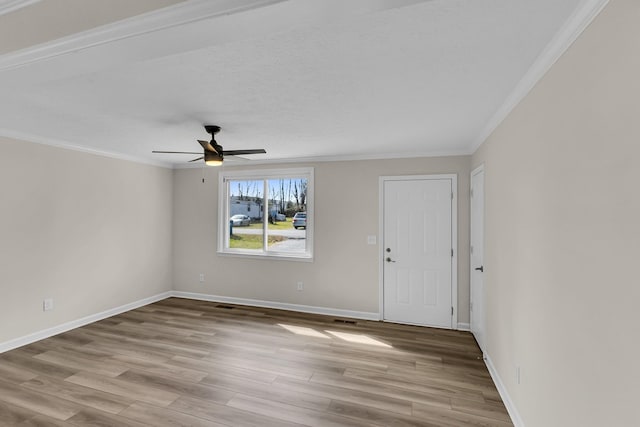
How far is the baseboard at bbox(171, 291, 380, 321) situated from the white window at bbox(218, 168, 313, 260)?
0.78 meters

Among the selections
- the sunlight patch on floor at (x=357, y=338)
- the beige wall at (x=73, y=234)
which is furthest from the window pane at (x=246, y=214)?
the sunlight patch on floor at (x=357, y=338)

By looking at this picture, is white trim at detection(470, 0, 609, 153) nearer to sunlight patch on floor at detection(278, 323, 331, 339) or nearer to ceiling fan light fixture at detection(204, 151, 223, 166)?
ceiling fan light fixture at detection(204, 151, 223, 166)

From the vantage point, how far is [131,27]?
112 centimetres

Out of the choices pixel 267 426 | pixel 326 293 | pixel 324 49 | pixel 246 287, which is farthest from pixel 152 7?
pixel 246 287

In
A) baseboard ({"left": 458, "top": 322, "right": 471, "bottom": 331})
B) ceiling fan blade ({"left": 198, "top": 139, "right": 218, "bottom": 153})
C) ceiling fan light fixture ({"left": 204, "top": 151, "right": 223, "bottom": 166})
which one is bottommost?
baseboard ({"left": 458, "top": 322, "right": 471, "bottom": 331})

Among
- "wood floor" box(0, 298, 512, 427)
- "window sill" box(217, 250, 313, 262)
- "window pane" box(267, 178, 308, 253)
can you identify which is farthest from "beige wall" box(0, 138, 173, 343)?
"window pane" box(267, 178, 308, 253)

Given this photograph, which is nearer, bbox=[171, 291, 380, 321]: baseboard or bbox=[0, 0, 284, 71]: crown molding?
bbox=[0, 0, 284, 71]: crown molding

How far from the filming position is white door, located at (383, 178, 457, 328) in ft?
13.4

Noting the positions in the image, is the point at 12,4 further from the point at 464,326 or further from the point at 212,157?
the point at 464,326

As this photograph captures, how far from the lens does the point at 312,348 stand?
11.2ft

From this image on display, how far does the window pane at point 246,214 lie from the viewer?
17.0ft

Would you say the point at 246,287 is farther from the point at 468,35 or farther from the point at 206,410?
the point at 468,35

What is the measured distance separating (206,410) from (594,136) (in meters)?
2.92

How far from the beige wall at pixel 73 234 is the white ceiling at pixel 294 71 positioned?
507mm
